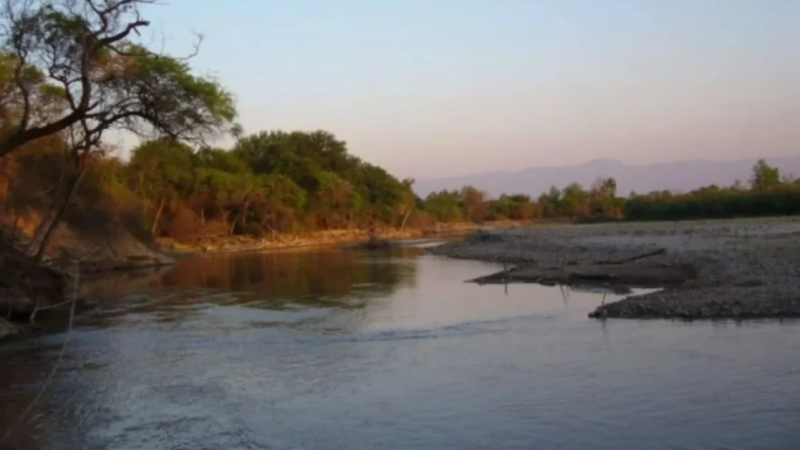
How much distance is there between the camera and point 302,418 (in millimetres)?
12328

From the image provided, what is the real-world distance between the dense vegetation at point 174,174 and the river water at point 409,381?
6266 mm

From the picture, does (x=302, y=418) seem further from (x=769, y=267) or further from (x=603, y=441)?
(x=769, y=267)

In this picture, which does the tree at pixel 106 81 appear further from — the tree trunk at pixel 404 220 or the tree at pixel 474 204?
the tree at pixel 474 204

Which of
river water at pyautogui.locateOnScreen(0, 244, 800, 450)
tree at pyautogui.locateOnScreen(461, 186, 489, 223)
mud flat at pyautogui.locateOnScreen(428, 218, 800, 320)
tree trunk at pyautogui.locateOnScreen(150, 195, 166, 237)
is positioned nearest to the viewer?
river water at pyautogui.locateOnScreen(0, 244, 800, 450)

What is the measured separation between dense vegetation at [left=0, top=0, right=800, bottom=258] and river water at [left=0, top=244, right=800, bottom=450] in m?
6.27

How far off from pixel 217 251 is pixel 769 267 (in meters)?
52.9

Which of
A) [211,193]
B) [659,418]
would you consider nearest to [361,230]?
[211,193]

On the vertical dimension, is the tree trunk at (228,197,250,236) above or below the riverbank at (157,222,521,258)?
above

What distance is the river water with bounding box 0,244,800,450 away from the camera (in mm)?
11148

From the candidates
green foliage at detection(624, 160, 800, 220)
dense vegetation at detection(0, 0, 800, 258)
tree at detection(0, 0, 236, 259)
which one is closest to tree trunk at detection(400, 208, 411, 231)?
dense vegetation at detection(0, 0, 800, 258)

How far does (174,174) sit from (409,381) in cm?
6109

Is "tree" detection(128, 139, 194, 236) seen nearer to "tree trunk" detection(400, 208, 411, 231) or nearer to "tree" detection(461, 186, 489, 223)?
"tree trunk" detection(400, 208, 411, 231)

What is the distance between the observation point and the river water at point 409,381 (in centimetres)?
1115

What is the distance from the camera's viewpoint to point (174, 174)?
71875 millimetres
